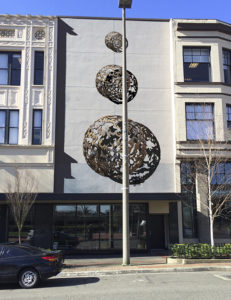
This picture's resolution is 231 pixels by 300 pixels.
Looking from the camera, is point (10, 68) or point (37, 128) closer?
point (37, 128)

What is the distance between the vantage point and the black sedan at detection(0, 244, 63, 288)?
978 centimetres

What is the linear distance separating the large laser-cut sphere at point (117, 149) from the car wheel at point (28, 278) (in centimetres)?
947

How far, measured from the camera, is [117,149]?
1905 centimetres

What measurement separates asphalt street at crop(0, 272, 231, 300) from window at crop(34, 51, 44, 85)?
39.9 ft

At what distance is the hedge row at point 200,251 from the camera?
47.1 feet

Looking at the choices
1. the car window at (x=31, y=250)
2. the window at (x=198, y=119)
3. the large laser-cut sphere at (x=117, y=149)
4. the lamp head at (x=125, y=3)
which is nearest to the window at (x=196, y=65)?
the window at (x=198, y=119)

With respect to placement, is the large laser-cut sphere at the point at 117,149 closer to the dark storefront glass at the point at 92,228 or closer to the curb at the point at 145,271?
the dark storefront glass at the point at 92,228

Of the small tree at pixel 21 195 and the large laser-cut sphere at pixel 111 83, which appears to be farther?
the large laser-cut sphere at pixel 111 83

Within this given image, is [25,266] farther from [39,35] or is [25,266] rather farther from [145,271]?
[39,35]

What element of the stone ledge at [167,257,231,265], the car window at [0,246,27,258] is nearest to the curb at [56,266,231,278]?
the stone ledge at [167,257,231,265]

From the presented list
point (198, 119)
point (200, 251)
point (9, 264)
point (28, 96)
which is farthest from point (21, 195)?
point (198, 119)

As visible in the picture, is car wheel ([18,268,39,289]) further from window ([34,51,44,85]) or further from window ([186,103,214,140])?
window ([34,51,44,85])

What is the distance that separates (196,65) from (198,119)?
3.49 meters

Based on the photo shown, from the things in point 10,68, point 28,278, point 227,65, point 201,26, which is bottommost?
point 28,278
